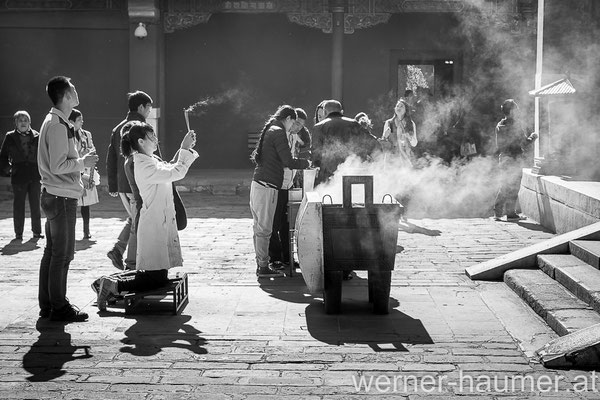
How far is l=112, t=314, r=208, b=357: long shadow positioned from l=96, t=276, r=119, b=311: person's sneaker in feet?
1.04

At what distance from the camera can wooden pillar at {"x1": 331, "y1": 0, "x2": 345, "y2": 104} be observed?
17188mm

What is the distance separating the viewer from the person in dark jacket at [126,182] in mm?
8328

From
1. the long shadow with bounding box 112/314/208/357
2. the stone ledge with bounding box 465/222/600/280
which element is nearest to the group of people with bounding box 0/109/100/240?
the long shadow with bounding box 112/314/208/357

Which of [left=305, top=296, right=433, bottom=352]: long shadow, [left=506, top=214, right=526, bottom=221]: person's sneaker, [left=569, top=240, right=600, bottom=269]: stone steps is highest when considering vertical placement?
[left=569, top=240, right=600, bottom=269]: stone steps

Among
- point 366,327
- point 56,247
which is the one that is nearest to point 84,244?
point 56,247

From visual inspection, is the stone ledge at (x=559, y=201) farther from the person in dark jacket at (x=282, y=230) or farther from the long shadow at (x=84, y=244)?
the long shadow at (x=84, y=244)

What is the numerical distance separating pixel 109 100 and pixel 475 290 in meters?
11.7

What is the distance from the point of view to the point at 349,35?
723 inches

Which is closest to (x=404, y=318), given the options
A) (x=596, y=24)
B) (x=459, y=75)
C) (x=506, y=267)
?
(x=506, y=267)

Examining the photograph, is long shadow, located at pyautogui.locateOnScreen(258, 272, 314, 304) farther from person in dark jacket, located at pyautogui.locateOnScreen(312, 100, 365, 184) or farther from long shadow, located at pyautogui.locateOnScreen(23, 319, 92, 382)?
long shadow, located at pyautogui.locateOnScreen(23, 319, 92, 382)

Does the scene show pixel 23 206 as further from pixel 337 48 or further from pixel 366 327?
pixel 337 48

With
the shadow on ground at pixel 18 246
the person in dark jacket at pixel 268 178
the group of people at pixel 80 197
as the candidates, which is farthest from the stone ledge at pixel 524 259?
the shadow on ground at pixel 18 246

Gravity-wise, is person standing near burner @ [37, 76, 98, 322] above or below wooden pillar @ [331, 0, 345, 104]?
A: below

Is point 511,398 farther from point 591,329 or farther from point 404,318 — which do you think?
point 404,318
